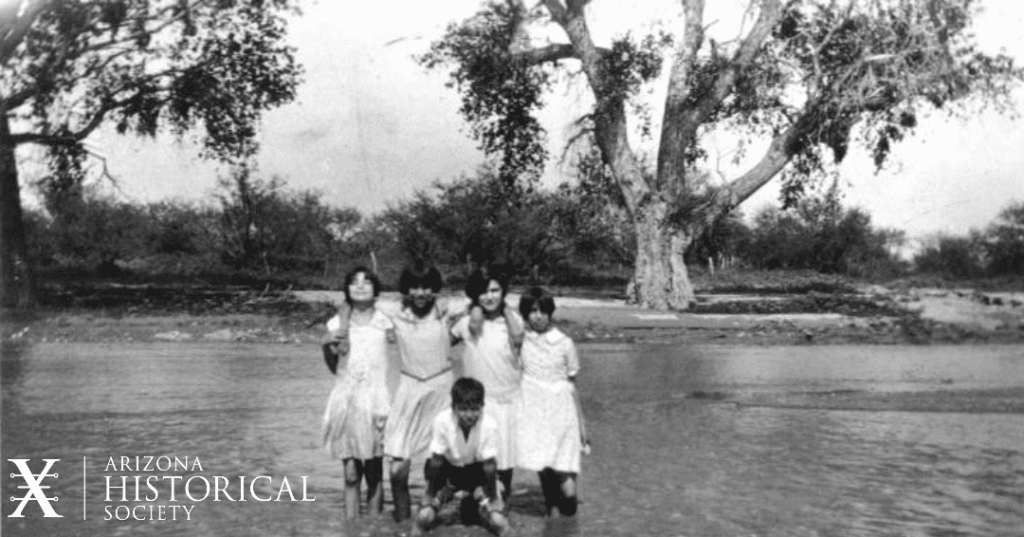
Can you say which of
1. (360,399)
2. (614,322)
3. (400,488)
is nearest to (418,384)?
(360,399)

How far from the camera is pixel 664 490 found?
27.0ft

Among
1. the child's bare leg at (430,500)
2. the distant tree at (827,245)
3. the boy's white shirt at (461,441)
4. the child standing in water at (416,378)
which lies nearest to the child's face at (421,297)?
the child standing in water at (416,378)

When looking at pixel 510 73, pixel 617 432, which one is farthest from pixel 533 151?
pixel 617 432

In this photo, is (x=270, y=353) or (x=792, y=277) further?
(x=792, y=277)

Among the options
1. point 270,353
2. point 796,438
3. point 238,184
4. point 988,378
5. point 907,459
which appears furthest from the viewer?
point 238,184

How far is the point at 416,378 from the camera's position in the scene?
7.22 meters

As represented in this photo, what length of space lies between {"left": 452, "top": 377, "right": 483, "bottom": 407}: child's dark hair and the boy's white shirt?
0.12 m

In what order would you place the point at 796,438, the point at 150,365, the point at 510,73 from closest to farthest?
the point at 796,438, the point at 150,365, the point at 510,73

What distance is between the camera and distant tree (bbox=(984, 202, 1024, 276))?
51.0 m

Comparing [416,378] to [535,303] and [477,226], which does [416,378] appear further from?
[477,226]

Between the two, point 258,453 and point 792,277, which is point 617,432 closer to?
point 258,453

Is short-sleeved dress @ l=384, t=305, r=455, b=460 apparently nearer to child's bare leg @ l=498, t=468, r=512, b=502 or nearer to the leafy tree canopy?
child's bare leg @ l=498, t=468, r=512, b=502

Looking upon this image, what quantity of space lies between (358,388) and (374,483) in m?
0.64

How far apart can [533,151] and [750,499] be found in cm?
2348
